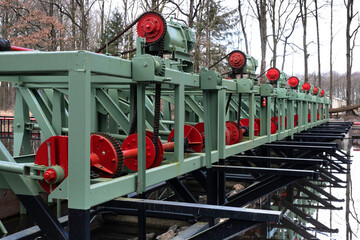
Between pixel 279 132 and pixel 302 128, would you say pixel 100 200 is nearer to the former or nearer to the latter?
pixel 279 132

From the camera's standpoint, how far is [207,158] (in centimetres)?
509

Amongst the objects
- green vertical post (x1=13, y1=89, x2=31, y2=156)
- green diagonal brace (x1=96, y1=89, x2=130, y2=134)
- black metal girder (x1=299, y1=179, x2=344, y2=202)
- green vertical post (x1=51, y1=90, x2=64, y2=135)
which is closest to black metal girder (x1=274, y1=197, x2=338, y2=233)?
black metal girder (x1=299, y1=179, x2=344, y2=202)

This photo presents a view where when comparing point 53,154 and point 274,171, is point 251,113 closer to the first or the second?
point 274,171

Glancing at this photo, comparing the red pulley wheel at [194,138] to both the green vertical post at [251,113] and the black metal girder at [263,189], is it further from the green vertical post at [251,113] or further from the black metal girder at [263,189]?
the green vertical post at [251,113]

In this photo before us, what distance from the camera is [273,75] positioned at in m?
9.73

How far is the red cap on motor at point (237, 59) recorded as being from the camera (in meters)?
7.13

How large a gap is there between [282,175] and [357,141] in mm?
17591

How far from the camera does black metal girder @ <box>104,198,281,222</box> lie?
295 cm

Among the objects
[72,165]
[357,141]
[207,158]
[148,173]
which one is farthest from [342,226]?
[357,141]

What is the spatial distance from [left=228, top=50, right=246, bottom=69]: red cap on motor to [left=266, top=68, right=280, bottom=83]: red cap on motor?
108 inches

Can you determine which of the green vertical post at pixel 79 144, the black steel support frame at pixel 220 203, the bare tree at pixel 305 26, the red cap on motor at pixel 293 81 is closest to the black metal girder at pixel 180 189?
the black steel support frame at pixel 220 203

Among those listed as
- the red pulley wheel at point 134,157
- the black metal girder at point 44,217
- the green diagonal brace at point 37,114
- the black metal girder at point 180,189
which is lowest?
the black metal girder at point 180,189

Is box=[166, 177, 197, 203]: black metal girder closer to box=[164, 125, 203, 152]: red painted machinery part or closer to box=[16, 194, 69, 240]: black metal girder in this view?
box=[164, 125, 203, 152]: red painted machinery part

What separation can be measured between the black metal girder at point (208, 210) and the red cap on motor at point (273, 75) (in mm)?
6948
